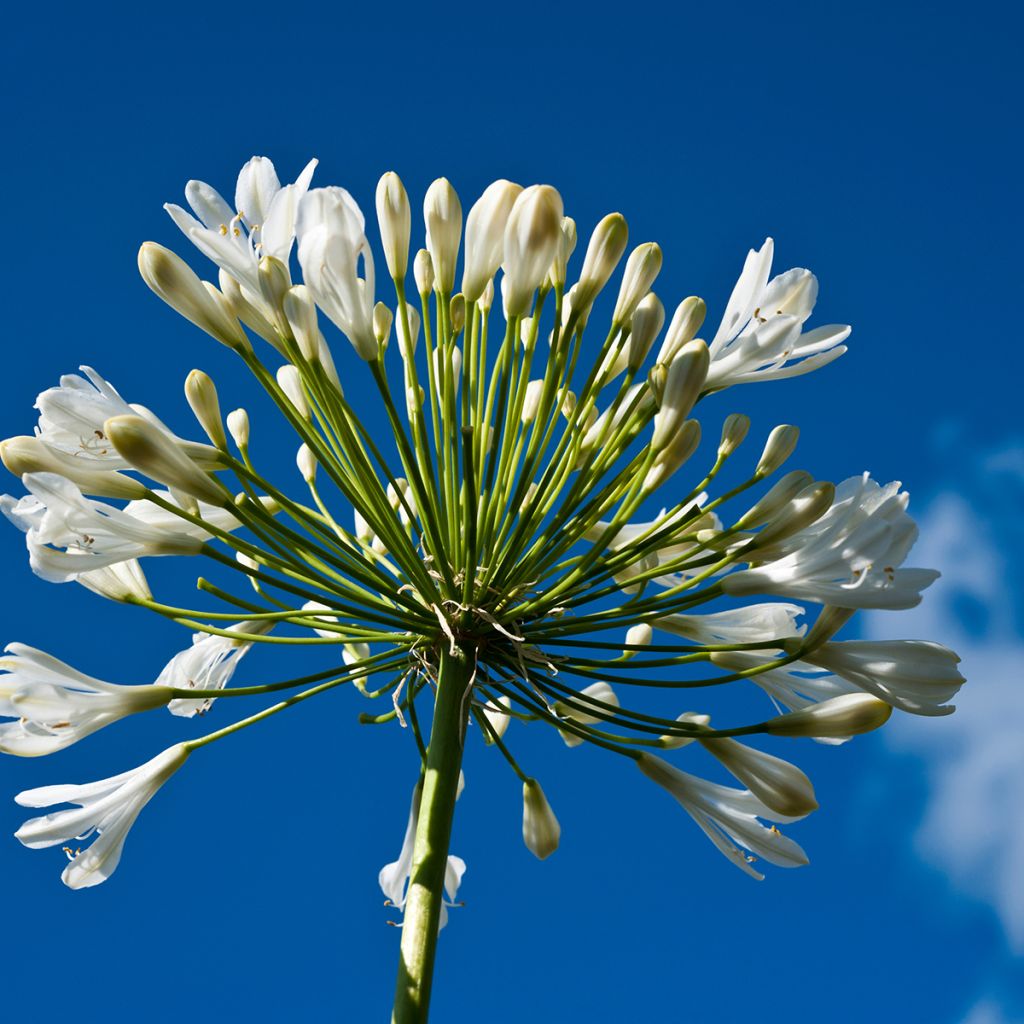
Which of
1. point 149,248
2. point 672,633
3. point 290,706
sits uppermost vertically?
point 149,248

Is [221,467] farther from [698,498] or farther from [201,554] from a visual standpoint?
[698,498]

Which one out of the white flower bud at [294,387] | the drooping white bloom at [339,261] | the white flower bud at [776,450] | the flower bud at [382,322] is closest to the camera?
the drooping white bloom at [339,261]

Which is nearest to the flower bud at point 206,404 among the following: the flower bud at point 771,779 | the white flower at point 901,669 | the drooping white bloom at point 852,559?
the drooping white bloom at point 852,559

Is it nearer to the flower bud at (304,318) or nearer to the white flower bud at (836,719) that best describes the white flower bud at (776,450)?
the white flower bud at (836,719)

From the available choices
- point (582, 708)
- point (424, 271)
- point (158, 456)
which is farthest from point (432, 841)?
point (424, 271)

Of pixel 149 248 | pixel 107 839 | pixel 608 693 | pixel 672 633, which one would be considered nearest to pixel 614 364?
pixel 672 633

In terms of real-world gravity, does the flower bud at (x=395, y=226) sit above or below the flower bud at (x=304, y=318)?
above

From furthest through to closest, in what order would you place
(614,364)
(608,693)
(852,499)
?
(608,693), (614,364), (852,499)
